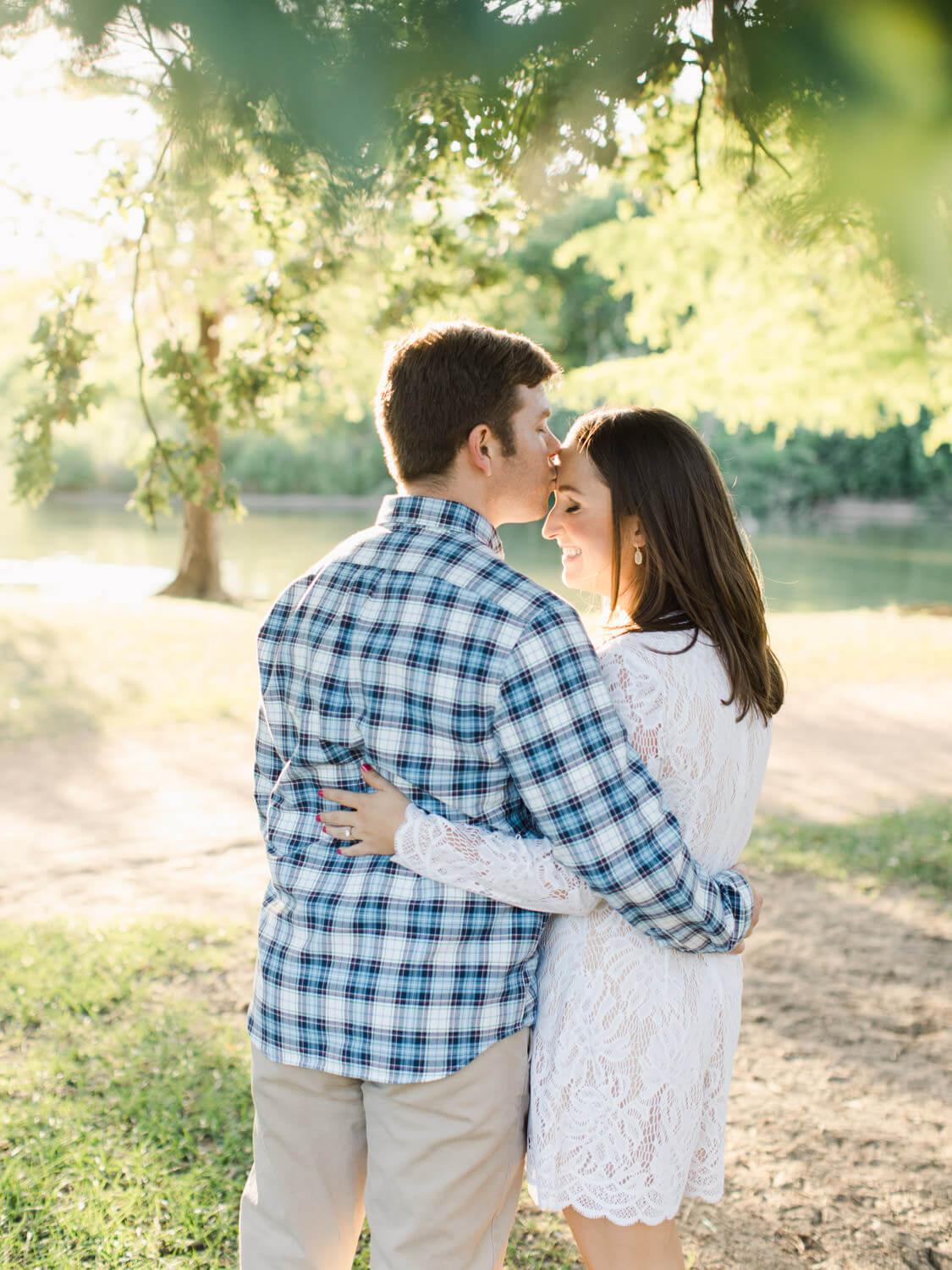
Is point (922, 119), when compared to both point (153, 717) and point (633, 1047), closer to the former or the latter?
point (633, 1047)

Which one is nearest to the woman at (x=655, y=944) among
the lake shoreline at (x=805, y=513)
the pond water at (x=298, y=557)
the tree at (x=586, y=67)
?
the tree at (x=586, y=67)

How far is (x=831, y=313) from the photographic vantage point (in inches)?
397

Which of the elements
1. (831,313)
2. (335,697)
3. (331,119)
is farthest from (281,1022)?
(831,313)

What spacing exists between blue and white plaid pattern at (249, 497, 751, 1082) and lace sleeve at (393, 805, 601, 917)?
32mm

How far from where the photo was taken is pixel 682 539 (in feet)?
6.54

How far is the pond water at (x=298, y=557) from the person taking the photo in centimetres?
2073

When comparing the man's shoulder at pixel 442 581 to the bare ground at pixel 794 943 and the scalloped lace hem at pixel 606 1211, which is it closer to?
the scalloped lace hem at pixel 606 1211

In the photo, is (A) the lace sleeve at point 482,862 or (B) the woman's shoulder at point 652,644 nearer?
(A) the lace sleeve at point 482,862

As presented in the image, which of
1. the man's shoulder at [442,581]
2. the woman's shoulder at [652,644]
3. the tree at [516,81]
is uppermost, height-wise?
the tree at [516,81]

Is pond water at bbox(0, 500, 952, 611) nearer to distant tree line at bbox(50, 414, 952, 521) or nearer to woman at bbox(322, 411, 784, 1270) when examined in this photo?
distant tree line at bbox(50, 414, 952, 521)

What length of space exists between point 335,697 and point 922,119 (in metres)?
1.41

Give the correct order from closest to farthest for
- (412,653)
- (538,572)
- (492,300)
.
Answer: (412,653), (492,300), (538,572)

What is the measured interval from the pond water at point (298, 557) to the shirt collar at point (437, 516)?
11613 mm

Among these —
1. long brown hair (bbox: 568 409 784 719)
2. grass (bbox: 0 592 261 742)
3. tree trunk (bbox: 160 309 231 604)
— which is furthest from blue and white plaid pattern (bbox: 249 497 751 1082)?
tree trunk (bbox: 160 309 231 604)
